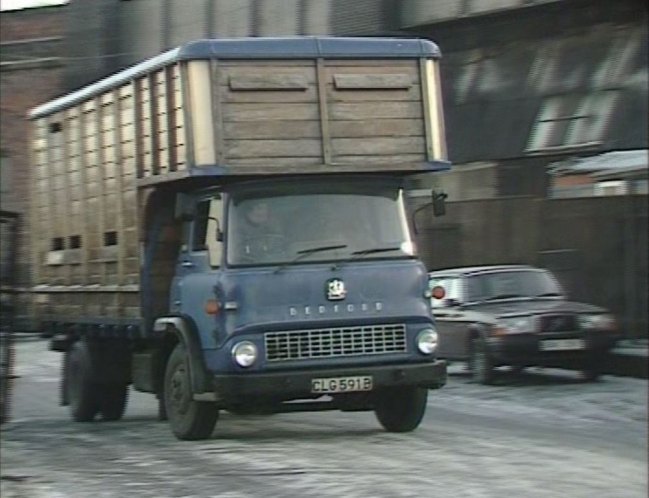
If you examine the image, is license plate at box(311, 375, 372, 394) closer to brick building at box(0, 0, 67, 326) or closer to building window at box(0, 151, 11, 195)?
brick building at box(0, 0, 67, 326)

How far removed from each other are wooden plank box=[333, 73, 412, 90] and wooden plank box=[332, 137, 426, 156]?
39 cm

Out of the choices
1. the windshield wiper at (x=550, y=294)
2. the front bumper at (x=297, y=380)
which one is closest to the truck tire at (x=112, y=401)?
the front bumper at (x=297, y=380)

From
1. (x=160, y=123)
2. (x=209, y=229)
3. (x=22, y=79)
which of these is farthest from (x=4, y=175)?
(x=209, y=229)

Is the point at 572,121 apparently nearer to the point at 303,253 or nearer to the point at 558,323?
the point at 558,323

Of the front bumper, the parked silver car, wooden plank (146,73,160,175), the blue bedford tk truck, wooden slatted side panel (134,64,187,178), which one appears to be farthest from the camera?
wooden plank (146,73,160,175)

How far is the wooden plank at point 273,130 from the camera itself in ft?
35.4

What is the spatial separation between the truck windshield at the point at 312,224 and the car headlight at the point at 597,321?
2466mm

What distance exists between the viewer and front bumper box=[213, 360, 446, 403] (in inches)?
417

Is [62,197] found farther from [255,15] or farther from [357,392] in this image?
[255,15]

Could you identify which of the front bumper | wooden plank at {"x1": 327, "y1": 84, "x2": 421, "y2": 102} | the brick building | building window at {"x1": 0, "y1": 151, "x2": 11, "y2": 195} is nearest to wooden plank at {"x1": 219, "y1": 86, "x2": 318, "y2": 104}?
wooden plank at {"x1": 327, "y1": 84, "x2": 421, "y2": 102}

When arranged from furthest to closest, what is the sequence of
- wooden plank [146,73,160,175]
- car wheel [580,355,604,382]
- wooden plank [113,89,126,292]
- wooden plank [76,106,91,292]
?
wooden plank [76,106,91,292]
wooden plank [113,89,126,292]
wooden plank [146,73,160,175]
car wheel [580,355,604,382]

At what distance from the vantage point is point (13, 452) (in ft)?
36.9

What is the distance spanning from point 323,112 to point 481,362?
86.2 inches

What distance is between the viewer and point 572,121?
7980mm
